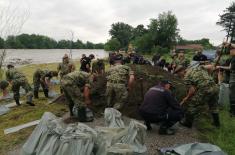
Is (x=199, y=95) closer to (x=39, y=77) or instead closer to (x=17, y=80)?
(x=17, y=80)

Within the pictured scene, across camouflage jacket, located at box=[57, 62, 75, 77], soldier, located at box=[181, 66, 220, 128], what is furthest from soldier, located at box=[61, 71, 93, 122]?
camouflage jacket, located at box=[57, 62, 75, 77]

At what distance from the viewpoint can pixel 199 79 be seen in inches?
265

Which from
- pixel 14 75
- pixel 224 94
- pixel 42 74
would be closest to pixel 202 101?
pixel 224 94

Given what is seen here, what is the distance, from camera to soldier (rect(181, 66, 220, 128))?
6.70 meters

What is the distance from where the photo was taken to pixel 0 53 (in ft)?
39.6

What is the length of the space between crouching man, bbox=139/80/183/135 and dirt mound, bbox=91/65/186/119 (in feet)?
4.76

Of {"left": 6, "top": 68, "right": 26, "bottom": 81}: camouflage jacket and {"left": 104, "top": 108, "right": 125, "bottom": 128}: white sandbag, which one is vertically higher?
{"left": 6, "top": 68, "right": 26, "bottom": 81}: camouflage jacket

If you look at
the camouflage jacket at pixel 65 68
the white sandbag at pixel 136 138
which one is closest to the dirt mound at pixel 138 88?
the camouflage jacket at pixel 65 68

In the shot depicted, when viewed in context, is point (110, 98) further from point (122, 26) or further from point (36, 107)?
point (122, 26)

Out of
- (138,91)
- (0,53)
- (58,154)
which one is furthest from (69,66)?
(58,154)

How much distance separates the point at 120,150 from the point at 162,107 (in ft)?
7.41

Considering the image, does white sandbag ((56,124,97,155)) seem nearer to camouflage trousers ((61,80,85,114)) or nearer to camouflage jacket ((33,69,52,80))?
camouflage trousers ((61,80,85,114))

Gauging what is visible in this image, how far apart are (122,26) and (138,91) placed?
73.8 m

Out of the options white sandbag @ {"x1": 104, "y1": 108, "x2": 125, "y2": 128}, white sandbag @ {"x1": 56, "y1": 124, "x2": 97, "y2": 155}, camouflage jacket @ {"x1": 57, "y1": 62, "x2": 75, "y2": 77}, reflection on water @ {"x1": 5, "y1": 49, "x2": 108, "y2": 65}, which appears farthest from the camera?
reflection on water @ {"x1": 5, "y1": 49, "x2": 108, "y2": 65}
